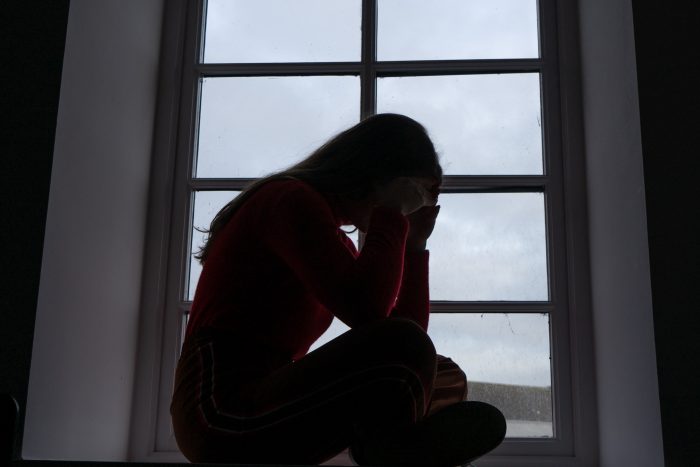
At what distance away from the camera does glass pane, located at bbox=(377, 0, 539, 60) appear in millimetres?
1857

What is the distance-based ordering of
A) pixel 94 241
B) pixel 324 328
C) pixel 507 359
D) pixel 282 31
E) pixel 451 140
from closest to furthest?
pixel 324 328
pixel 94 241
pixel 507 359
pixel 451 140
pixel 282 31

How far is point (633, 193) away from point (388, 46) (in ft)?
2.42

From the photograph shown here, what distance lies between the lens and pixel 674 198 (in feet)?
4.33

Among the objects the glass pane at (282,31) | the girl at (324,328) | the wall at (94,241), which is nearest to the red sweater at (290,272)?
the girl at (324,328)

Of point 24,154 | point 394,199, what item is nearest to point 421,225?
point 394,199

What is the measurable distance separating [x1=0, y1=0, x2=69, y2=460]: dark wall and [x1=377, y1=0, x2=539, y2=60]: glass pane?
0.78m

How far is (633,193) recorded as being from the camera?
54.8 inches

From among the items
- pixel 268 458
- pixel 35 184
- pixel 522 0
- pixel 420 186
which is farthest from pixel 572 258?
pixel 35 184

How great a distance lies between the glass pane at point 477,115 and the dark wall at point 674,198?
44cm

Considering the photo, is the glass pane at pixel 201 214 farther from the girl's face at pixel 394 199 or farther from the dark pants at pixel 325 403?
the dark pants at pixel 325 403

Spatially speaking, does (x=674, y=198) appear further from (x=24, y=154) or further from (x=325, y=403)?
(x=24, y=154)

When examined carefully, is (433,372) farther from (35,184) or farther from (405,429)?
(35,184)

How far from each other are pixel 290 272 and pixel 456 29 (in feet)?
2.93

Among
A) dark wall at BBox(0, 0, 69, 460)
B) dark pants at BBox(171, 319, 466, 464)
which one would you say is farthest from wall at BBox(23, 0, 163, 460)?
dark pants at BBox(171, 319, 466, 464)
